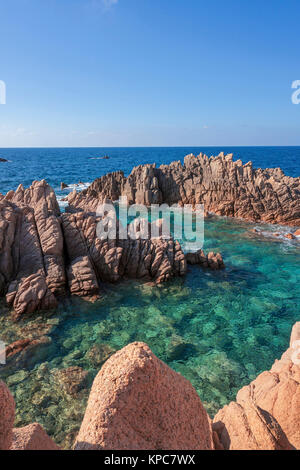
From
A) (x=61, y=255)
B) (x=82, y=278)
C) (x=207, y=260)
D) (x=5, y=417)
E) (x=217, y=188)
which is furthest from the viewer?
(x=217, y=188)

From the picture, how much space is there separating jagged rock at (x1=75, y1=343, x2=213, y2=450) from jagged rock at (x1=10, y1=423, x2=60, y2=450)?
0.64 metres

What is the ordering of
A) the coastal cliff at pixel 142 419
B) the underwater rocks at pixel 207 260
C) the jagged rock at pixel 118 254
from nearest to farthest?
1. the coastal cliff at pixel 142 419
2. the jagged rock at pixel 118 254
3. the underwater rocks at pixel 207 260

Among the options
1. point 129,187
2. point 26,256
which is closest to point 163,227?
point 26,256

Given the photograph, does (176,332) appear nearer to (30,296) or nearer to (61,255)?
(30,296)

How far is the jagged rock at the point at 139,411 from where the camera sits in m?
3.84

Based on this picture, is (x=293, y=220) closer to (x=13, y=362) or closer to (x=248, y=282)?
(x=248, y=282)

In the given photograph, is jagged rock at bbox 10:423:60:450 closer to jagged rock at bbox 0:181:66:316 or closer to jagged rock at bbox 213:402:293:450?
jagged rock at bbox 213:402:293:450

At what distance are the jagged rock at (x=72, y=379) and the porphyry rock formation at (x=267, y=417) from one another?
612 centimetres

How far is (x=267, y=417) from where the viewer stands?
4.91 m

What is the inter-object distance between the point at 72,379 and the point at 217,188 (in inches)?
1295

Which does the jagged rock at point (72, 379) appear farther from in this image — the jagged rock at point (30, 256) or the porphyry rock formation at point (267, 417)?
the porphyry rock formation at point (267, 417)

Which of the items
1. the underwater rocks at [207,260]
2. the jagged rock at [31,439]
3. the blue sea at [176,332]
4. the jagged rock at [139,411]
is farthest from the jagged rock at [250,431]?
the underwater rocks at [207,260]

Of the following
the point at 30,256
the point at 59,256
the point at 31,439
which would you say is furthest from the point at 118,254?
the point at 31,439

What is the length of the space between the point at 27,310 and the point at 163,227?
11120 mm
